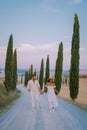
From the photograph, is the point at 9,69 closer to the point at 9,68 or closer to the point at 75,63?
the point at 9,68

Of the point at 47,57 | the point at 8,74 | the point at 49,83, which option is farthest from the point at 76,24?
the point at 47,57

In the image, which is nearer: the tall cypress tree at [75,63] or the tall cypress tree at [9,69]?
the tall cypress tree at [75,63]

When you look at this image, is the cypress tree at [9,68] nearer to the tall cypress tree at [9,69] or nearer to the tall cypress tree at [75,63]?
the tall cypress tree at [9,69]

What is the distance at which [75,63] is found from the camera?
1006 inches

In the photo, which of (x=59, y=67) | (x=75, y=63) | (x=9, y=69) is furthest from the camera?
(x=59, y=67)

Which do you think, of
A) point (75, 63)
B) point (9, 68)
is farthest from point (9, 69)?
point (75, 63)

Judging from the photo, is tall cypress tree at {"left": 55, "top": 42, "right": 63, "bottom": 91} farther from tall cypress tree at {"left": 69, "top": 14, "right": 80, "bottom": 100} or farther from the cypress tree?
tall cypress tree at {"left": 69, "top": 14, "right": 80, "bottom": 100}

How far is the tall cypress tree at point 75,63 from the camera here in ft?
81.2

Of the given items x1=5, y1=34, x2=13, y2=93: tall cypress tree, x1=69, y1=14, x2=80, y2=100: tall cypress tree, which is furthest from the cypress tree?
x1=69, y1=14, x2=80, y2=100: tall cypress tree

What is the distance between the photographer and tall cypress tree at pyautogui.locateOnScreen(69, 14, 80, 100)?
81.2 ft

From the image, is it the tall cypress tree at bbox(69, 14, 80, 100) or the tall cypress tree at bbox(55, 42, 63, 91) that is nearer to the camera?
the tall cypress tree at bbox(69, 14, 80, 100)

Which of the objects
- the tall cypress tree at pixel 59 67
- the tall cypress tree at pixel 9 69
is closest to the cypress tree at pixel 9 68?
the tall cypress tree at pixel 9 69

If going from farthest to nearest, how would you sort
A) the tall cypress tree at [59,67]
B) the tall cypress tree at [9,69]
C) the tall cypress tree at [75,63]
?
the tall cypress tree at [59,67]
the tall cypress tree at [9,69]
the tall cypress tree at [75,63]

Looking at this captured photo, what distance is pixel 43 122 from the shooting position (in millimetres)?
10508
